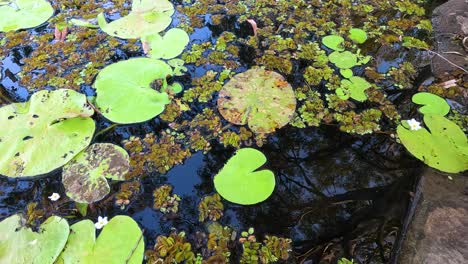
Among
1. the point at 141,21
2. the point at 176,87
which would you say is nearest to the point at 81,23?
the point at 141,21

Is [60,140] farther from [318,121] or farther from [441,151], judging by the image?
[441,151]

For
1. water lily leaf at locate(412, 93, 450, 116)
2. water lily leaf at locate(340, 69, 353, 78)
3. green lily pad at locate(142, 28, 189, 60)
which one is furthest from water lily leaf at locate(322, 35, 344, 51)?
green lily pad at locate(142, 28, 189, 60)

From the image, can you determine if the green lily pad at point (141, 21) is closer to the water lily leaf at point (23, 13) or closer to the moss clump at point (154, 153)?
the water lily leaf at point (23, 13)

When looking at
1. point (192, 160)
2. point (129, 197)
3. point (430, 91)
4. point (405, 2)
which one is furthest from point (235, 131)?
point (405, 2)

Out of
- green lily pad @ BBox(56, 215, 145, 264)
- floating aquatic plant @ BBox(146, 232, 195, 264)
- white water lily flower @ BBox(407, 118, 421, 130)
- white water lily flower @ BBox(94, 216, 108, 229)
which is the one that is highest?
white water lily flower @ BBox(407, 118, 421, 130)

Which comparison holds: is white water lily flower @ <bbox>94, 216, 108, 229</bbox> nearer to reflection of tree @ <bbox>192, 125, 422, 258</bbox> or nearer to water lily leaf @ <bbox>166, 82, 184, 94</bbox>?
reflection of tree @ <bbox>192, 125, 422, 258</bbox>
